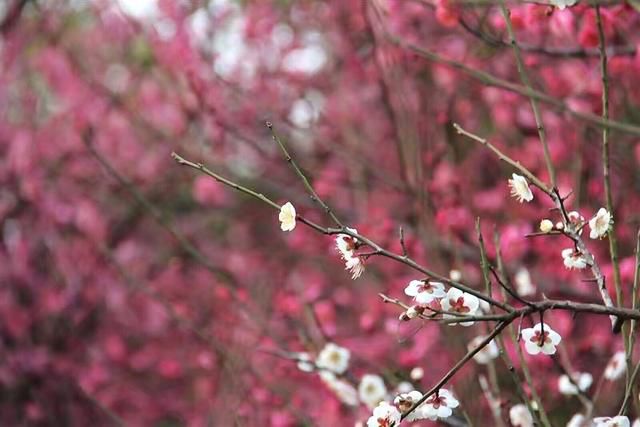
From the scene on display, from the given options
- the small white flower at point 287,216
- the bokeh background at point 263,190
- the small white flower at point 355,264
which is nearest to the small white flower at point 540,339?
the small white flower at point 355,264

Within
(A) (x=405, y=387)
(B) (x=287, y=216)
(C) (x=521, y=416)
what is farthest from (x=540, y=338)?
(A) (x=405, y=387)

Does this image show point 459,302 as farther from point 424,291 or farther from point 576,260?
point 576,260

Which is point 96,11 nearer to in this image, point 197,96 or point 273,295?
A: point 197,96

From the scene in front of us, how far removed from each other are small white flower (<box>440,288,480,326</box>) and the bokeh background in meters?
0.78

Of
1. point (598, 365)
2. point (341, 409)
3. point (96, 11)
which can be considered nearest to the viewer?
point (341, 409)

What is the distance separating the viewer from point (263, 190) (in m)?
5.93

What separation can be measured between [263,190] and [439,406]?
4172 mm

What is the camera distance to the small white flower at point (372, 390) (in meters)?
2.62

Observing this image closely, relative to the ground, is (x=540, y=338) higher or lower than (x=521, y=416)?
lower

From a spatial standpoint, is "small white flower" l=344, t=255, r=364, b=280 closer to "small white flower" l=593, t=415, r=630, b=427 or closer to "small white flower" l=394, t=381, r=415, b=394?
"small white flower" l=593, t=415, r=630, b=427

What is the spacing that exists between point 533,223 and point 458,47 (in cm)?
105

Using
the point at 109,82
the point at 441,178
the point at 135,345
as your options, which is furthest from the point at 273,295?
the point at 109,82

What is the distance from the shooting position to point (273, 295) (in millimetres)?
4480

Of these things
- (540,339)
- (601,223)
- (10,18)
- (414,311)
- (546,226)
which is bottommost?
(414,311)
